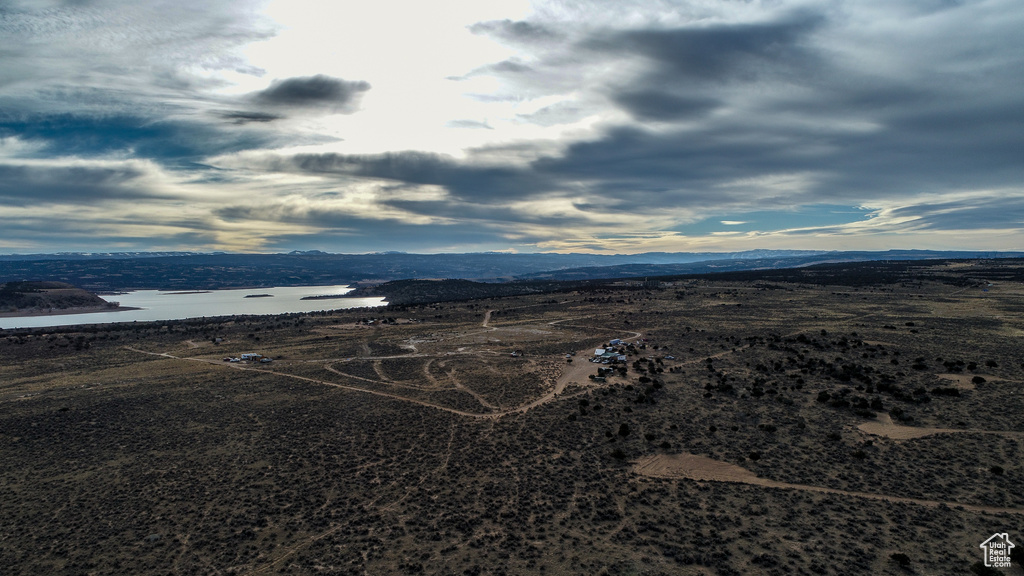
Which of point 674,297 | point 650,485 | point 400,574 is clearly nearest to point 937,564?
point 650,485

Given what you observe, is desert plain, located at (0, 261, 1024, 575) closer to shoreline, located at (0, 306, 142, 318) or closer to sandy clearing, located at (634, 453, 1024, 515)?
sandy clearing, located at (634, 453, 1024, 515)

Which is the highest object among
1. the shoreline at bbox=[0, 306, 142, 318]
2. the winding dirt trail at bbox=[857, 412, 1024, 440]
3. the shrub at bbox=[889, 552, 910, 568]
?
the shoreline at bbox=[0, 306, 142, 318]

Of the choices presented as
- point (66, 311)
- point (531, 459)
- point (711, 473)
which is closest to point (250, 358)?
point (531, 459)

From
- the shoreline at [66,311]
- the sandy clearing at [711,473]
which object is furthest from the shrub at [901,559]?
the shoreline at [66,311]

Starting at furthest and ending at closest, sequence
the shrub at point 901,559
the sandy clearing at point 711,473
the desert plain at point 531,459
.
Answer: the sandy clearing at point 711,473 → the desert plain at point 531,459 → the shrub at point 901,559

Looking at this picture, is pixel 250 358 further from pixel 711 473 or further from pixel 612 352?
pixel 711 473

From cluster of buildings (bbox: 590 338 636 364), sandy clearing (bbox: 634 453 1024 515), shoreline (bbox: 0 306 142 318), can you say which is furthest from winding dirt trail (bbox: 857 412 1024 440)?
shoreline (bbox: 0 306 142 318)

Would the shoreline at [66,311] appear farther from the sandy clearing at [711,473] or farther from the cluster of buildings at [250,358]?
the sandy clearing at [711,473]
